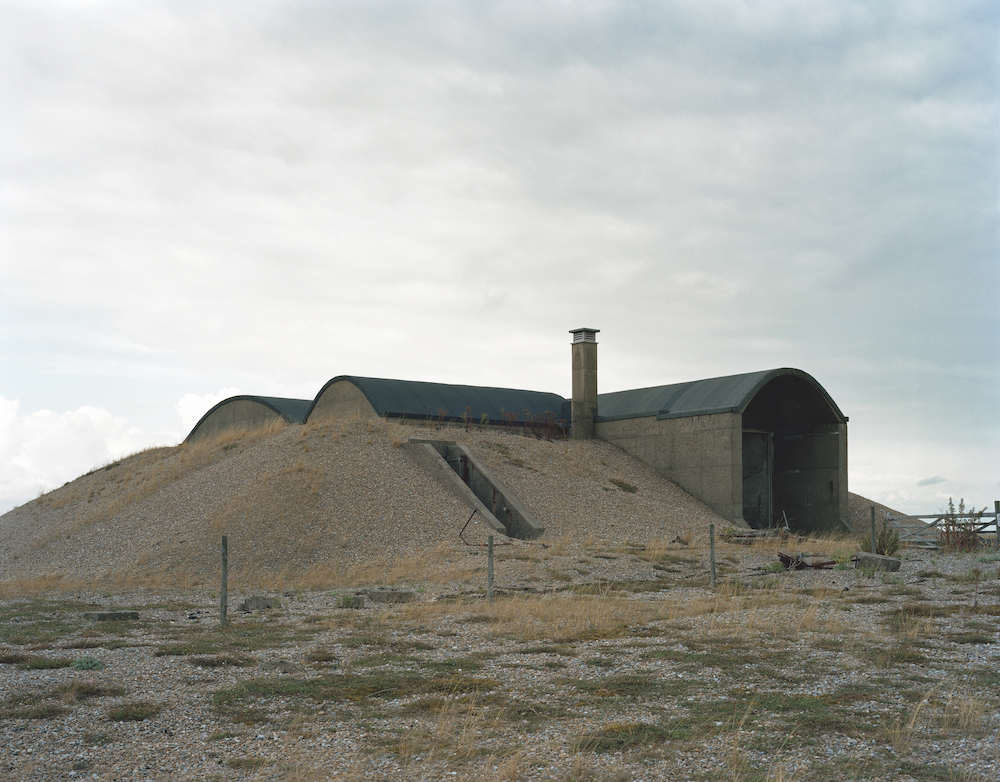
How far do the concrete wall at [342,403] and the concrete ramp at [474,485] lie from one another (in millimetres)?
5036

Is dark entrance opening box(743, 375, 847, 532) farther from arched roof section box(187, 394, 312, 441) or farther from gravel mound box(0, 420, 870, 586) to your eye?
arched roof section box(187, 394, 312, 441)

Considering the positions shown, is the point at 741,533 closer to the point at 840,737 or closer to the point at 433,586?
the point at 433,586

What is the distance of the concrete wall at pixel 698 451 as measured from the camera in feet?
107

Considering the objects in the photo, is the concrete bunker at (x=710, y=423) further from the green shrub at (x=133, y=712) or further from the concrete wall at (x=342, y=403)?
the green shrub at (x=133, y=712)

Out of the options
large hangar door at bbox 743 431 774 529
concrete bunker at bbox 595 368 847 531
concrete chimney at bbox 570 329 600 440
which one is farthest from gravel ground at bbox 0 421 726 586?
large hangar door at bbox 743 431 774 529

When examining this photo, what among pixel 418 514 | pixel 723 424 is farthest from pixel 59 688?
pixel 723 424

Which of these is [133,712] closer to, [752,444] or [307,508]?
[307,508]

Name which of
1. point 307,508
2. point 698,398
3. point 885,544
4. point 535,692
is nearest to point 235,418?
point 307,508

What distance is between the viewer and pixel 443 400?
38344 mm

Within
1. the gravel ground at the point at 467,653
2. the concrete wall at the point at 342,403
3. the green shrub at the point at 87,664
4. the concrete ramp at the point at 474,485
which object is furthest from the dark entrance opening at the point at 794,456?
the green shrub at the point at 87,664

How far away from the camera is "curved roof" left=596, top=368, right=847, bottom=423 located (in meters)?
33.4

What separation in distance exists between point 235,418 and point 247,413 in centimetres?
124

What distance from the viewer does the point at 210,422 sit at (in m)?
47.9

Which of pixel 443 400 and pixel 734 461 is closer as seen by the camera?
pixel 734 461
